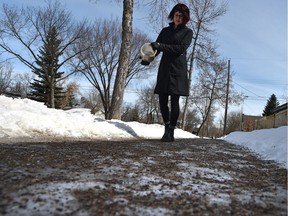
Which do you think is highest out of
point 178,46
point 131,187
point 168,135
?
point 178,46

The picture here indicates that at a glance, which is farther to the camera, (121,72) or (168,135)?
(121,72)

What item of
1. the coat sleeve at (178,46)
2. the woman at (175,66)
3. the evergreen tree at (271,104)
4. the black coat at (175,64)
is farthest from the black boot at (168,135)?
the evergreen tree at (271,104)

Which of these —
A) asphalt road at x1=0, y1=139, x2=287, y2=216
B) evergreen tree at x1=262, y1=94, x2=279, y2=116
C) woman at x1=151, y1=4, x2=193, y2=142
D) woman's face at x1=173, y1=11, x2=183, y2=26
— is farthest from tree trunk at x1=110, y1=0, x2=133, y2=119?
evergreen tree at x1=262, y1=94, x2=279, y2=116

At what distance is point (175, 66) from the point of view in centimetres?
479

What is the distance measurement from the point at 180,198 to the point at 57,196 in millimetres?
583

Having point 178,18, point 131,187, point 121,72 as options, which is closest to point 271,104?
point 121,72

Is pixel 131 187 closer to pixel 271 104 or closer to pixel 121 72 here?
pixel 121 72

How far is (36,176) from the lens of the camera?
179 centimetres

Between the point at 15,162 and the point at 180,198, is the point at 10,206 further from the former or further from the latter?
the point at 15,162

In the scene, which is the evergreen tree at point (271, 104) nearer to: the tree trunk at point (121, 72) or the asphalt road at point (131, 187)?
the tree trunk at point (121, 72)

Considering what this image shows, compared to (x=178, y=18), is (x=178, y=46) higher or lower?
lower

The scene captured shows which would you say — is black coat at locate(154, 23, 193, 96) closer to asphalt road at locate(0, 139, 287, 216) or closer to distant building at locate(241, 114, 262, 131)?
asphalt road at locate(0, 139, 287, 216)

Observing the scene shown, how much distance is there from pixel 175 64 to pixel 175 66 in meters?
0.03

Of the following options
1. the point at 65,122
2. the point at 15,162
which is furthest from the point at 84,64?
the point at 15,162
